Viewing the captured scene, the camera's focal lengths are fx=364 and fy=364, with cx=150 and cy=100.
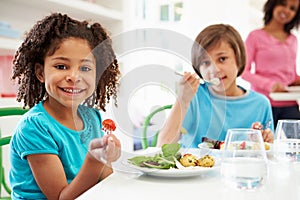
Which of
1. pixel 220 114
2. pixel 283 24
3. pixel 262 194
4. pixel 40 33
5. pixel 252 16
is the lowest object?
pixel 262 194

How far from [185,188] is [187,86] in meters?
0.35

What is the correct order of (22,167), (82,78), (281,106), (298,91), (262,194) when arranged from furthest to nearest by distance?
1. (281,106)
2. (298,91)
3. (22,167)
4. (82,78)
5. (262,194)

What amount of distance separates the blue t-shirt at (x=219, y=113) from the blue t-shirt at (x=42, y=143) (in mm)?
249

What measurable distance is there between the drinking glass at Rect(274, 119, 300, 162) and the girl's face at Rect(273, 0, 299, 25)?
1480 mm

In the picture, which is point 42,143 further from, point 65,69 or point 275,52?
point 275,52

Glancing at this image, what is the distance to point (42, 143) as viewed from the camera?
0.81 m

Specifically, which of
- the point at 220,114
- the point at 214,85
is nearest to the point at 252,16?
the point at 220,114

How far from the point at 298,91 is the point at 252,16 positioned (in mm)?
1502

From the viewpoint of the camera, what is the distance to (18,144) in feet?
2.73

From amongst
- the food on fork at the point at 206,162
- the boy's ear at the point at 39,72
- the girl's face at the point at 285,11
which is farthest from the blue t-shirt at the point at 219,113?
the girl's face at the point at 285,11

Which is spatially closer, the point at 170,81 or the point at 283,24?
the point at 170,81

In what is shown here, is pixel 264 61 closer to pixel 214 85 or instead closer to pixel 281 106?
Result: pixel 281 106

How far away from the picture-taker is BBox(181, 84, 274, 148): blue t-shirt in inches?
40.0

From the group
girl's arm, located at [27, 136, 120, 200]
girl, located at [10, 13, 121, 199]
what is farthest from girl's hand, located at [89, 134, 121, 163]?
girl's arm, located at [27, 136, 120, 200]
